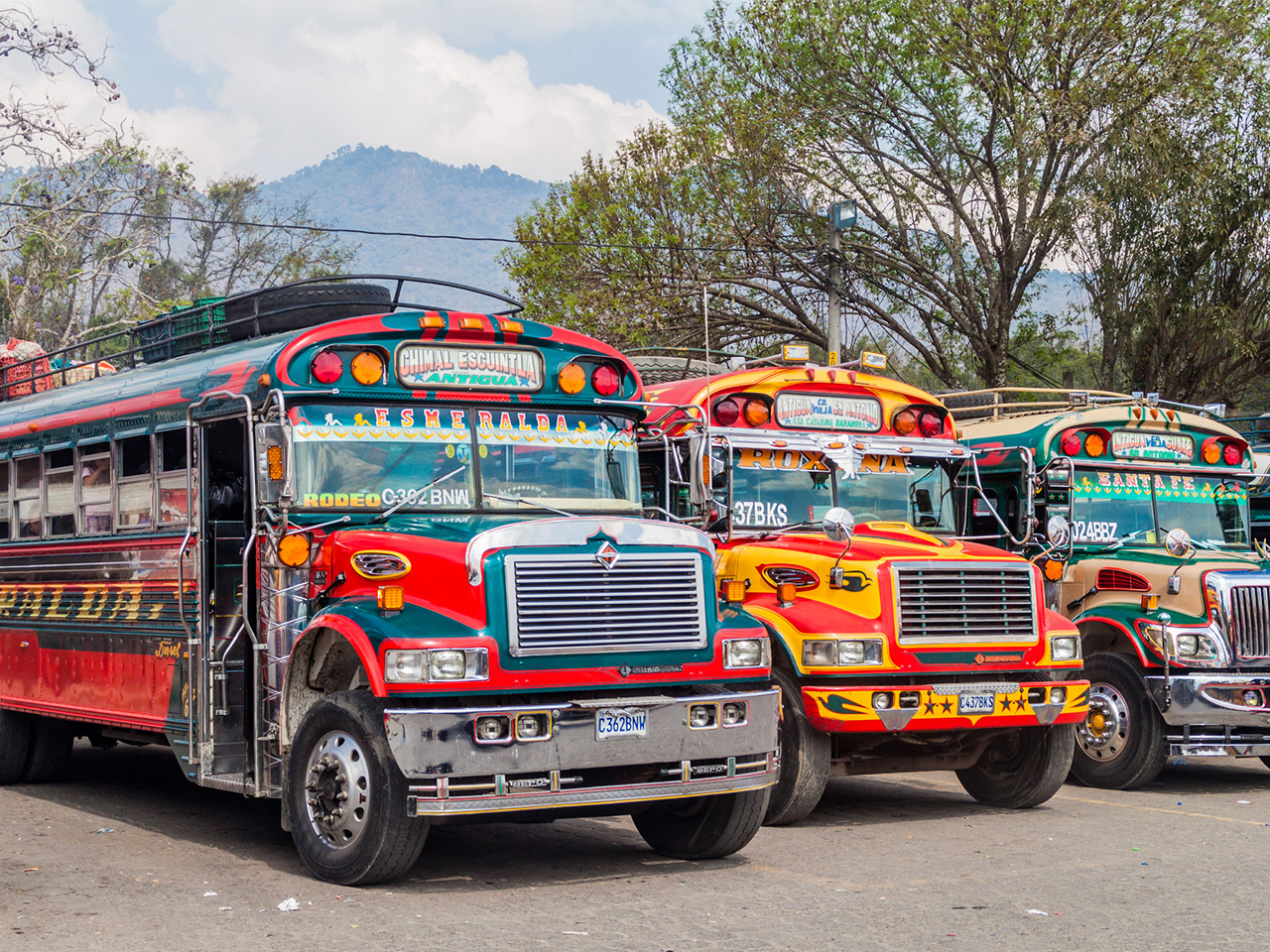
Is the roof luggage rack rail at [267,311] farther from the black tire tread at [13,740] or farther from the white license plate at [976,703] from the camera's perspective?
the white license plate at [976,703]

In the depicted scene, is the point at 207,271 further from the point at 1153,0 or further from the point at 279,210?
the point at 1153,0

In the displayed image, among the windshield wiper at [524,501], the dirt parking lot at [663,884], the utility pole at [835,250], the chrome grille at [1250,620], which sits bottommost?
the dirt parking lot at [663,884]

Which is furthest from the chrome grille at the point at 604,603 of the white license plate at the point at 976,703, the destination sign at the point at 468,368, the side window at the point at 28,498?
the side window at the point at 28,498

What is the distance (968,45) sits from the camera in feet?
79.7

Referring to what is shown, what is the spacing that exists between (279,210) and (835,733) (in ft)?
151

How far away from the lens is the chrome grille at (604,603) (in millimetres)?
7316

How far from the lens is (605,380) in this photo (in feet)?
29.6

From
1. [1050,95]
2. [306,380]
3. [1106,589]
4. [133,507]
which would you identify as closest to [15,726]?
[133,507]

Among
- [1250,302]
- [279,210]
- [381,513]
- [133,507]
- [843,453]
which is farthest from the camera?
[279,210]

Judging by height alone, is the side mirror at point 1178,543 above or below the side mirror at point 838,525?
below

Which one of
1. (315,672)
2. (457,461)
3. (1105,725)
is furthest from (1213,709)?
(315,672)

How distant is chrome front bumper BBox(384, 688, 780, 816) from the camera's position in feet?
22.9

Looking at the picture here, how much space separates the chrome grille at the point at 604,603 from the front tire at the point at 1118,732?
16.3ft

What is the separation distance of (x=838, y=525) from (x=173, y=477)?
13.7 feet
